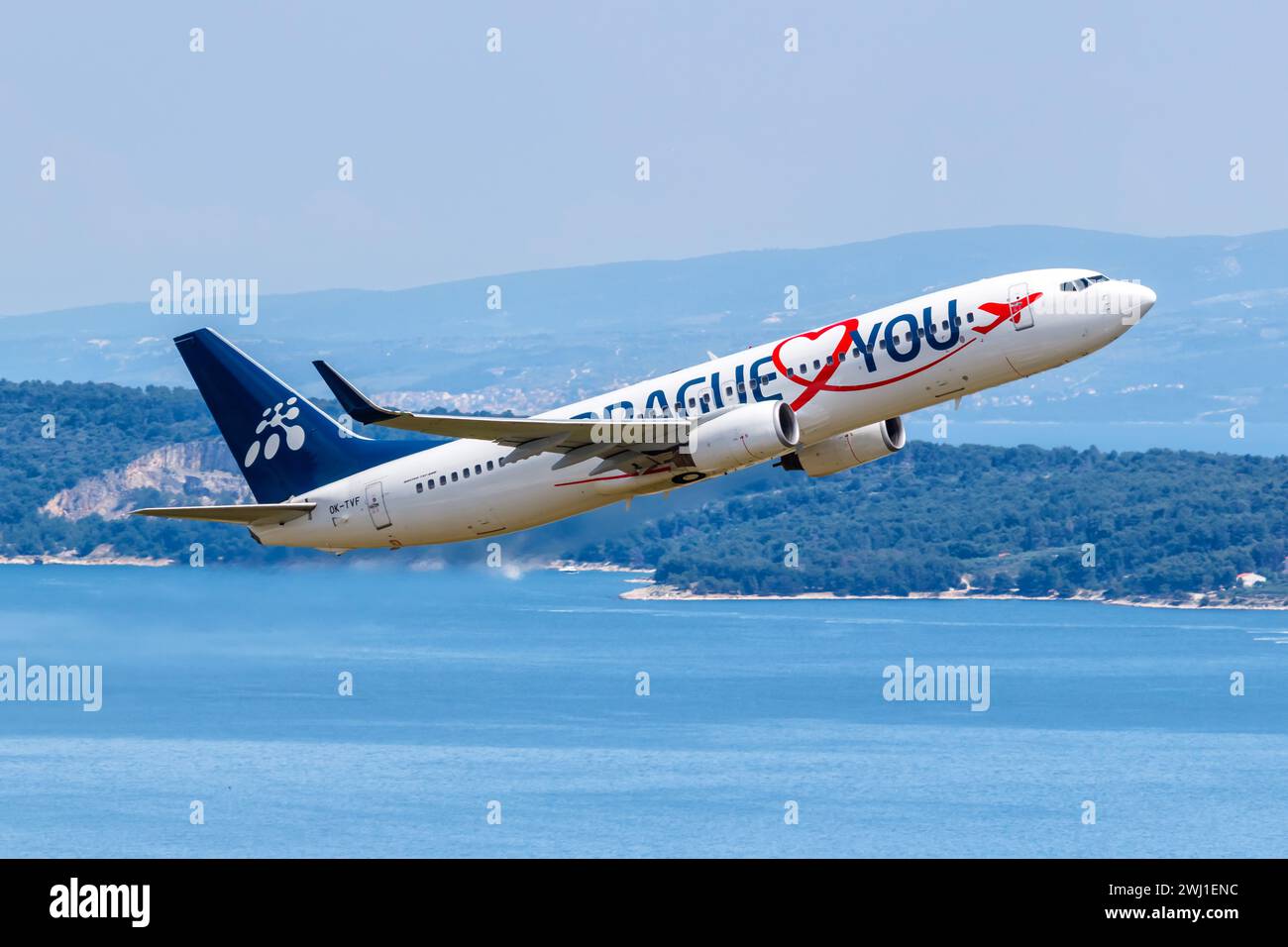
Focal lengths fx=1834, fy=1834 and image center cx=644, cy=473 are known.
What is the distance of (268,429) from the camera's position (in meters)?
67.6

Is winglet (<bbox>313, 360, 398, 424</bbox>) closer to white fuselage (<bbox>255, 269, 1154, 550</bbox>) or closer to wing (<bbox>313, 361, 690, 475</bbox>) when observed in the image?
wing (<bbox>313, 361, 690, 475</bbox>)

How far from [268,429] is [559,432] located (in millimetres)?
15168

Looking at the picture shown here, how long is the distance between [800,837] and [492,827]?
84.8ft

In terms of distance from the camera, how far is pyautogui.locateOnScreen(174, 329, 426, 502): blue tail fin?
65.4 metres

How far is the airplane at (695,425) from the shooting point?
5478 cm

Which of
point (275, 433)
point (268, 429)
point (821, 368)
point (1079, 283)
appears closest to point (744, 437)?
point (821, 368)

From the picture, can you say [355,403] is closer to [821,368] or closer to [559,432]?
[559,432]

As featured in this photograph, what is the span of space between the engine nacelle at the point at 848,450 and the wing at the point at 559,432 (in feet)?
18.8

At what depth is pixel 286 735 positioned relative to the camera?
190 meters

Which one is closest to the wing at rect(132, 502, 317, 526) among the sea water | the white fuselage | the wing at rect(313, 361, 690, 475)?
the white fuselage

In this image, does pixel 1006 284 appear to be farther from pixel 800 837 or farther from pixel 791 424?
pixel 800 837

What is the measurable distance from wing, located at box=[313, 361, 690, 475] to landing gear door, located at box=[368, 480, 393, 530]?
602 centimetres
